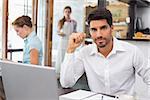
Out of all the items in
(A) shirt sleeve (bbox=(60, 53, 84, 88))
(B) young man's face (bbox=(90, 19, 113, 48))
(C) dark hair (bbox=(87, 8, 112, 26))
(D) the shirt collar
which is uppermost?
(C) dark hair (bbox=(87, 8, 112, 26))

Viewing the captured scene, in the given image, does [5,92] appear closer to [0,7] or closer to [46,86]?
[46,86]

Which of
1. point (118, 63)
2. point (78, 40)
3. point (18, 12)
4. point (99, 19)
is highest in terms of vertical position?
point (18, 12)

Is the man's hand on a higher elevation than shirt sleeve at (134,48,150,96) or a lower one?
higher

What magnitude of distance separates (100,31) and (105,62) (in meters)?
0.24

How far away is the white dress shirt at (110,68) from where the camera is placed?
1734 mm

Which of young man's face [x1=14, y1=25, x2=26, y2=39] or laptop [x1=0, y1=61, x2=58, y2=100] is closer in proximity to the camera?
laptop [x1=0, y1=61, x2=58, y2=100]

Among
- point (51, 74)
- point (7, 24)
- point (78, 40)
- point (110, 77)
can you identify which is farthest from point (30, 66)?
point (7, 24)

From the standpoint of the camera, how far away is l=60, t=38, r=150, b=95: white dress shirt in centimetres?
173

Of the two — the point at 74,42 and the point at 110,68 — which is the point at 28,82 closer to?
the point at 74,42

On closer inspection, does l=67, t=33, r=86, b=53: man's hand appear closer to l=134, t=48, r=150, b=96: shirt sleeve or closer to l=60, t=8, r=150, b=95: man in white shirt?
l=60, t=8, r=150, b=95: man in white shirt

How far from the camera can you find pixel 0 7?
4.32 m

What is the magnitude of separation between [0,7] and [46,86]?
11.7 ft

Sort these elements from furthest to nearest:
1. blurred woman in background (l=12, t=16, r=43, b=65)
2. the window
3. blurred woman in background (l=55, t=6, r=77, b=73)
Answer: blurred woman in background (l=55, t=6, r=77, b=73)
the window
blurred woman in background (l=12, t=16, r=43, b=65)

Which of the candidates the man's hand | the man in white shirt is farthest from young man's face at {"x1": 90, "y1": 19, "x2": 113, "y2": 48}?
the man's hand
